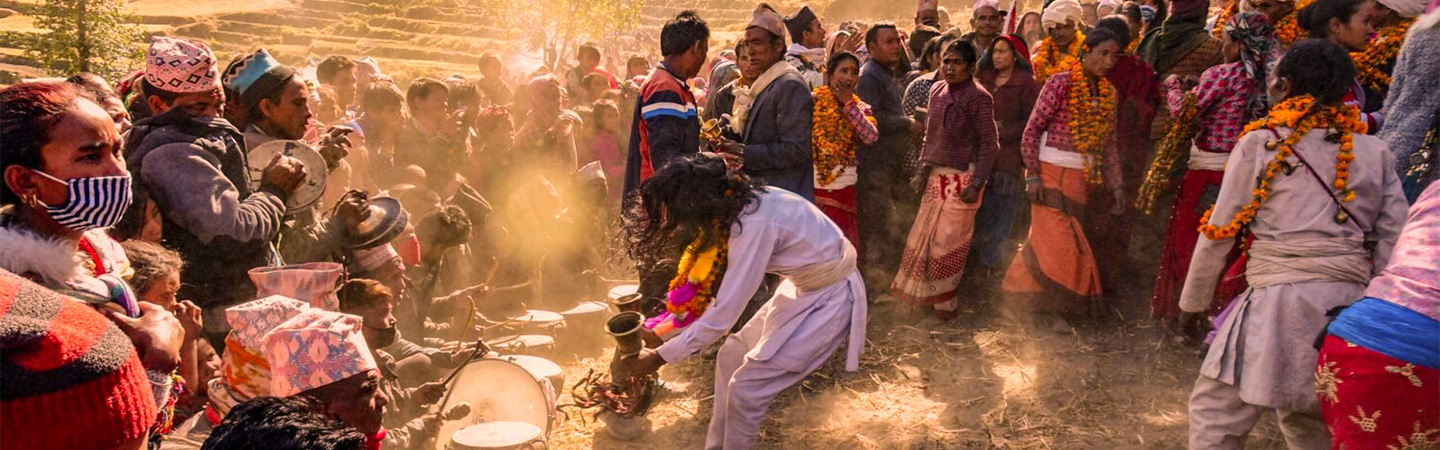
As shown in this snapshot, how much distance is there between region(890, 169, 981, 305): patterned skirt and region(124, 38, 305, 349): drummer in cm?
455

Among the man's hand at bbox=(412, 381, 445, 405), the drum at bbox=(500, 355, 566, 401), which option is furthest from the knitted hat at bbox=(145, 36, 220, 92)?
the drum at bbox=(500, 355, 566, 401)

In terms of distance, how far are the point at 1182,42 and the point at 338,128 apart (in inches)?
231

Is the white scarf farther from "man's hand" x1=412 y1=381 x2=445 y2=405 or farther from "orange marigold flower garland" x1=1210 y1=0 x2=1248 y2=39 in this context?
"orange marigold flower garland" x1=1210 y1=0 x2=1248 y2=39

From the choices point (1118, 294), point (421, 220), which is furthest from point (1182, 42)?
point (421, 220)

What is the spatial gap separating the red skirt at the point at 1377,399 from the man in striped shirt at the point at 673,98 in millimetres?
3688

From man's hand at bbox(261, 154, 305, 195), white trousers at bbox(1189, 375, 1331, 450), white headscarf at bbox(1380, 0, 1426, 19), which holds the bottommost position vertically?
white trousers at bbox(1189, 375, 1331, 450)

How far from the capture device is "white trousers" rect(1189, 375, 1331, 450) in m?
3.90

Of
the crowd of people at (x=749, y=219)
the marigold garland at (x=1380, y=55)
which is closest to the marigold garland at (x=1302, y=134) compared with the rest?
the crowd of people at (x=749, y=219)

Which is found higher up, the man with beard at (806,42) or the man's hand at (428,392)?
the man with beard at (806,42)

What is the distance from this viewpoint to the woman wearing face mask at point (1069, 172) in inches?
253

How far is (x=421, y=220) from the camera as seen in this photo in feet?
20.7

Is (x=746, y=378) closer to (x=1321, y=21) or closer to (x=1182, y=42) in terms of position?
(x=1321, y=21)

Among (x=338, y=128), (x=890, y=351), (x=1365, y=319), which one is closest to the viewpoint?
(x=1365, y=319)

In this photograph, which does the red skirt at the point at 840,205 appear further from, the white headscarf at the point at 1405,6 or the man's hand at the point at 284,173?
the man's hand at the point at 284,173
